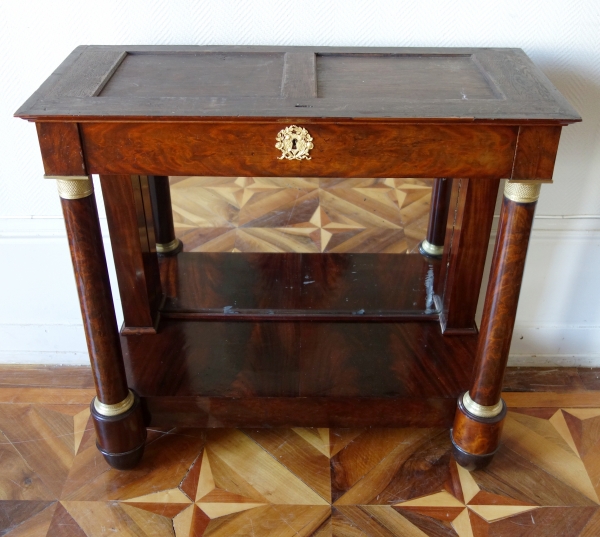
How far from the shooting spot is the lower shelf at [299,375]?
1.38m

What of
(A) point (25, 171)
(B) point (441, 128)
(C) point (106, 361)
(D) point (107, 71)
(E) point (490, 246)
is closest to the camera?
(B) point (441, 128)

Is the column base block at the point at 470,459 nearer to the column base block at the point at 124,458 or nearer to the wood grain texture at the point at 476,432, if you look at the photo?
the wood grain texture at the point at 476,432

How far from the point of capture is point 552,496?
1371mm

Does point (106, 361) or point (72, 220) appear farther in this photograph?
point (106, 361)

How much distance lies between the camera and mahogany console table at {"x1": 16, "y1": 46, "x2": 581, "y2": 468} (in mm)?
1011

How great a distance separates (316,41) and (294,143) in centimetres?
42

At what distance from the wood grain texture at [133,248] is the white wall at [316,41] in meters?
0.23

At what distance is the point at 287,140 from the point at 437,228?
69cm

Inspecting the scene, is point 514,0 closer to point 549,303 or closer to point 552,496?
point 549,303

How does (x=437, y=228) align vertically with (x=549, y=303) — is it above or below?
above

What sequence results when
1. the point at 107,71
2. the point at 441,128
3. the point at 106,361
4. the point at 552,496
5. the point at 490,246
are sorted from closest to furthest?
1. the point at 441,128
2. the point at 107,71
3. the point at 106,361
4. the point at 552,496
5. the point at 490,246

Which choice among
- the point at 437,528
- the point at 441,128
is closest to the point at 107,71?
the point at 441,128

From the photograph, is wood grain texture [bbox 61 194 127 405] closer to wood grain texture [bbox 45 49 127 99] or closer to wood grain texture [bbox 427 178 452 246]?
wood grain texture [bbox 45 49 127 99]

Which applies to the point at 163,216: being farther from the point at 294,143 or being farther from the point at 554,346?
the point at 554,346
